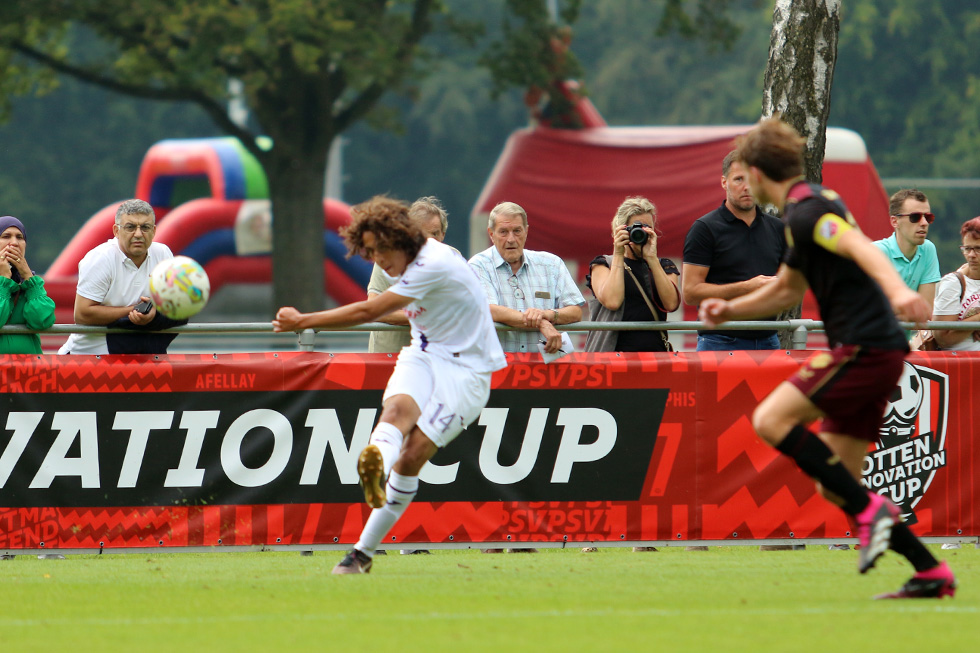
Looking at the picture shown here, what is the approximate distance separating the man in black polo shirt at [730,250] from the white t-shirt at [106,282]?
332cm

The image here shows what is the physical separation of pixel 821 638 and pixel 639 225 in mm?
4017

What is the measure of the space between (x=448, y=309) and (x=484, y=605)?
1.65 meters

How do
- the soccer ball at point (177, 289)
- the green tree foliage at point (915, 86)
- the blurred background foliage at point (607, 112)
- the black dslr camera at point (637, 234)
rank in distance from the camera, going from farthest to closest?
the blurred background foliage at point (607, 112), the green tree foliage at point (915, 86), the black dslr camera at point (637, 234), the soccer ball at point (177, 289)

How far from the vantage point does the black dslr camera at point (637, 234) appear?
28.9 ft

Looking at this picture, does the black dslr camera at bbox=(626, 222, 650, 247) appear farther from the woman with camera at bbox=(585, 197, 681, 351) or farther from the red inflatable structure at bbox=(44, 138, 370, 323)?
the red inflatable structure at bbox=(44, 138, 370, 323)

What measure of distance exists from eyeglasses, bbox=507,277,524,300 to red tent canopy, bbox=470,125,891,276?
14429 millimetres

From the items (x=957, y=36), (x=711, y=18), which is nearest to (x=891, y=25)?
(x=957, y=36)

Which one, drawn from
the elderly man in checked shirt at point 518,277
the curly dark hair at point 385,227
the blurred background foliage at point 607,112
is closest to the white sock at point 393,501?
the curly dark hair at point 385,227

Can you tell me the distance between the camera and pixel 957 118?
173 feet

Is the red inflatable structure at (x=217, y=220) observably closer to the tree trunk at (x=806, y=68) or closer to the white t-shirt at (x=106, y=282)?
the white t-shirt at (x=106, y=282)

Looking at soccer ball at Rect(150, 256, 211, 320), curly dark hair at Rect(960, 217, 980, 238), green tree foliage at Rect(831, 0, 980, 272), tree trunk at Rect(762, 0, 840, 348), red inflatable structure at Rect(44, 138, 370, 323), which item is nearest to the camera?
soccer ball at Rect(150, 256, 211, 320)

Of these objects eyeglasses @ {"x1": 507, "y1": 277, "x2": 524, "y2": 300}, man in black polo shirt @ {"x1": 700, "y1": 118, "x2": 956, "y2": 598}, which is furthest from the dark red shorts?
eyeglasses @ {"x1": 507, "y1": 277, "x2": 524, "y2": 300}

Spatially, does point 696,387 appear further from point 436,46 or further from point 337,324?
point 436,46

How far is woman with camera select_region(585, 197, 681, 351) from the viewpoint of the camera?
348 inches
